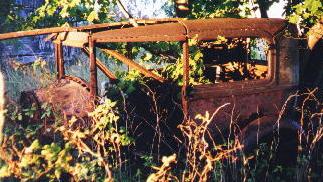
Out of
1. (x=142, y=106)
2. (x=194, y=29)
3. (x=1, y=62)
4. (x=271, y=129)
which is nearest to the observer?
(x=194, y=29)

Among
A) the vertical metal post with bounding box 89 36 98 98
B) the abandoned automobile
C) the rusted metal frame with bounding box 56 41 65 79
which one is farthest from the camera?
the rusted metal frame with bounding box 56 41 65 79

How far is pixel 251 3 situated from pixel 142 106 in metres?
2.74

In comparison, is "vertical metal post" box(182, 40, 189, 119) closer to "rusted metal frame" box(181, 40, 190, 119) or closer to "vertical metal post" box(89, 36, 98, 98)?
"rusted metal frame" box(181, 40, 190, 119)

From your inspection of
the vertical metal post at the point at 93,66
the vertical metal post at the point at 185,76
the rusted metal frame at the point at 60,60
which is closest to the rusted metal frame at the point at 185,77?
the vertical metal post at the point at 185,76

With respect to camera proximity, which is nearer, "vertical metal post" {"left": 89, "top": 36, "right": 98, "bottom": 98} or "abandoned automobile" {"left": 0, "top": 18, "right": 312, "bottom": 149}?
"vertical metal post" {"left": 89, "top": 36, "right": 98, "bottom": 98}

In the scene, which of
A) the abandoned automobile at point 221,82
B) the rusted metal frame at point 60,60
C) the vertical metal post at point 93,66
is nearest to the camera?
the vertical metal post at point 93,66

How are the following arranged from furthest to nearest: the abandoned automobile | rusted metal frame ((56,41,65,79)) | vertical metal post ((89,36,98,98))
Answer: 1. rusted metal frame ((56,41,65,79))
2. the abandoned automobile
3. vertical metal post ((89,36,98,98))

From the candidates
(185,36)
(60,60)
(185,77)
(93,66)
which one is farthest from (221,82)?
(60,60)

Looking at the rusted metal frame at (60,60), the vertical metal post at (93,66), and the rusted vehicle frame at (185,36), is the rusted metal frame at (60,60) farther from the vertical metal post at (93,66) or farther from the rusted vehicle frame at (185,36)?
the vertical metal post at (93,66)

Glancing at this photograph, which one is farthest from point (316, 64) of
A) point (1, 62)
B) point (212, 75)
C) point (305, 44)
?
point (1, 62)

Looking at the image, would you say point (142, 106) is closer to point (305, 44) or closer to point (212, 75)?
point (212, 75)

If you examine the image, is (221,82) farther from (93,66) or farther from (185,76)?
(93,66)

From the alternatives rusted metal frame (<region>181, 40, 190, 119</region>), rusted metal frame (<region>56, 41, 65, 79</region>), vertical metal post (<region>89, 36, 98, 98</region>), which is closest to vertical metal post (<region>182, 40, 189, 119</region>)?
rusted metal frame (<region>181, 40, 190, 119</region>)

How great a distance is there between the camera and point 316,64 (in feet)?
17.1
